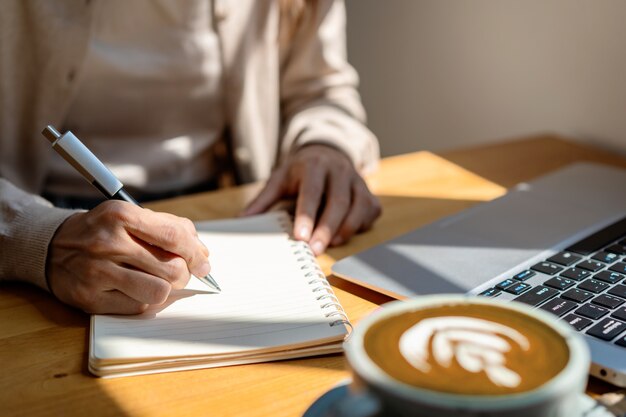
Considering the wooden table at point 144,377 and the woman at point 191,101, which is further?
the woman at point 191,101

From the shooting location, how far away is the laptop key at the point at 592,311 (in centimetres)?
62

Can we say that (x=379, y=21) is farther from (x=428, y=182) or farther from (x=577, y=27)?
(x=428, y=182)

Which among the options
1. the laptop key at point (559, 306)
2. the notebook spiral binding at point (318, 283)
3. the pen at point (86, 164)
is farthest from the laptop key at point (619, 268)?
the pen at point (86, 164)

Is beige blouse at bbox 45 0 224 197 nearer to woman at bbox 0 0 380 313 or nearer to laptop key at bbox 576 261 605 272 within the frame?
woman at bbox 0 0 380 313

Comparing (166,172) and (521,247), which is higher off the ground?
(521,247)

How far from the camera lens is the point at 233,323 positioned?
26.1 inches

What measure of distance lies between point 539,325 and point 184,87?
0.94 meters

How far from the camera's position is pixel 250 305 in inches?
27.5

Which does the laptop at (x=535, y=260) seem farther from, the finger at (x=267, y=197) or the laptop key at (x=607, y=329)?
the finger at (x=267, y=197)

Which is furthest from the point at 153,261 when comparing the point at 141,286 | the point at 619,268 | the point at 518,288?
the point at 619,268

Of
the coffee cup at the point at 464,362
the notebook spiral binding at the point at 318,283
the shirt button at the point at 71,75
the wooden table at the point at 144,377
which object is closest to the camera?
the coffee cup at the point at 464,362

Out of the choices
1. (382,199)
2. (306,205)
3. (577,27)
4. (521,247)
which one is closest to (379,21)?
(577,27)

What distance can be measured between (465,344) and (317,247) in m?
0.45

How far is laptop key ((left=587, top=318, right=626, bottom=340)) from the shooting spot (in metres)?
0.59
